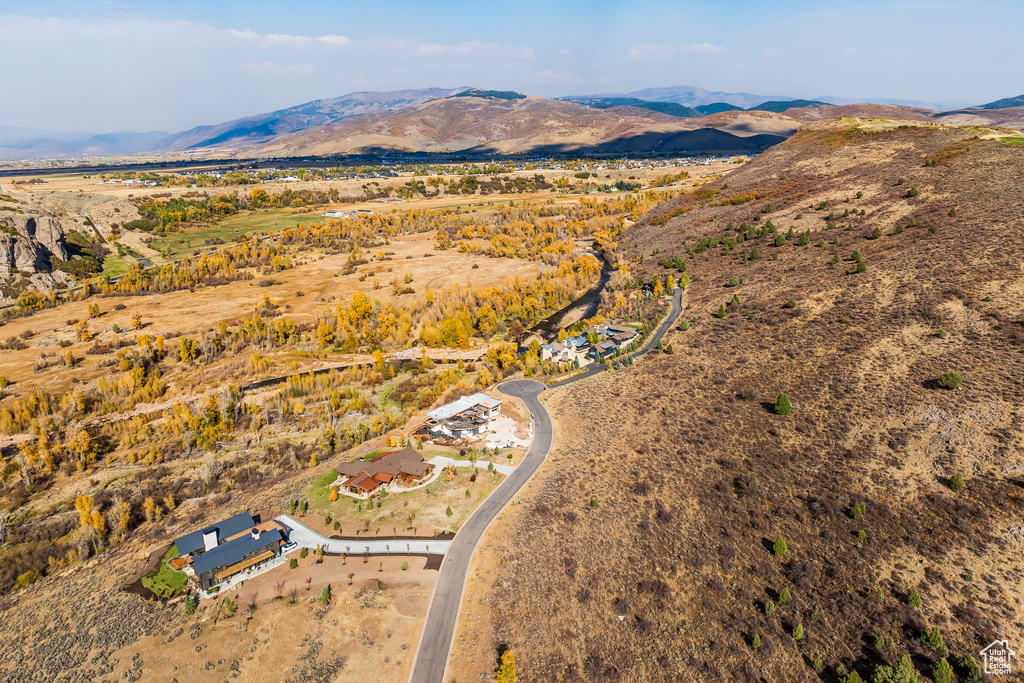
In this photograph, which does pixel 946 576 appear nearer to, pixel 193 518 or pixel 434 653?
pixel 434 653

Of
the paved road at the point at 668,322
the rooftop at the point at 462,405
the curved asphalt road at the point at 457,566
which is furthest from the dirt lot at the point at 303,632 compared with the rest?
the paved road at the point at 668,322

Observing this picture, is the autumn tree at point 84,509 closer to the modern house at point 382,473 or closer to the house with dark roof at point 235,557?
the house with dark roof at point 235,557

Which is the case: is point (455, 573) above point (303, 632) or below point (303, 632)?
below

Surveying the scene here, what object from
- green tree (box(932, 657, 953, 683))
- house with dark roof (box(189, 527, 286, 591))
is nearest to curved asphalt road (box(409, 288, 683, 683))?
house with dark roof (box(189, 527, 286, 591))

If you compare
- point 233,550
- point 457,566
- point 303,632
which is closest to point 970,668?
point 457,566

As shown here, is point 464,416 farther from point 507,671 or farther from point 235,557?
point 507,671
